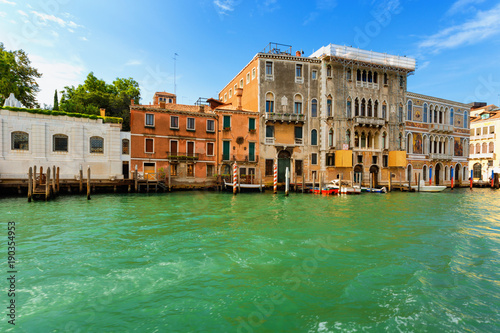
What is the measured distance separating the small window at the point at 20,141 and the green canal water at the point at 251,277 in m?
13.1

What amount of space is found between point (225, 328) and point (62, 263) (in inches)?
161

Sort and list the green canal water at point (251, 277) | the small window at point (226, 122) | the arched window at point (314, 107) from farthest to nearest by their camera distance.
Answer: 1. the arched window at point (314, 107)
2. the small window at point (226, 122)
3. the green canal water at point (251, 277)

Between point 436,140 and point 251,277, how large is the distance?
32576 millimetres

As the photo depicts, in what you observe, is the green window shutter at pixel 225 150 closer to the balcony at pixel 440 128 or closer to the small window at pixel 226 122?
the small window at pixel 226 122

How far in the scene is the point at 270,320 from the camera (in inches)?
147

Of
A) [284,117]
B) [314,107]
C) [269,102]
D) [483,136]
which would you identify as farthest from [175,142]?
[483,136]

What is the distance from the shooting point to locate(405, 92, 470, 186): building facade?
2820cm

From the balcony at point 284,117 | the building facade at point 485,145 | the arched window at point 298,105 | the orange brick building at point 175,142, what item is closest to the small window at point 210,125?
the orange brick building at point 175,142

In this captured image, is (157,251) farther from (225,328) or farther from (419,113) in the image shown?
(419,113)

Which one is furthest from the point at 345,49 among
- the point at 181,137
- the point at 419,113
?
the point at 181,137

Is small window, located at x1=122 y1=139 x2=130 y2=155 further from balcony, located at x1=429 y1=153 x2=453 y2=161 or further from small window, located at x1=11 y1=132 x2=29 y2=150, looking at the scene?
balcony, located at x1=429 y1=153 x2=453 y2=161

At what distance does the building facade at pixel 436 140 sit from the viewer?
2820 cm

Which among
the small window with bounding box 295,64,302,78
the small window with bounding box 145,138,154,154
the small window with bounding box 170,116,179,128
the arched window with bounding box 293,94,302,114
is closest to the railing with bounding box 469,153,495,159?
the arched window with bounding box 293,94,302,114

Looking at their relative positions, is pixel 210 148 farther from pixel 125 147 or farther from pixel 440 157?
pixel 440 157
